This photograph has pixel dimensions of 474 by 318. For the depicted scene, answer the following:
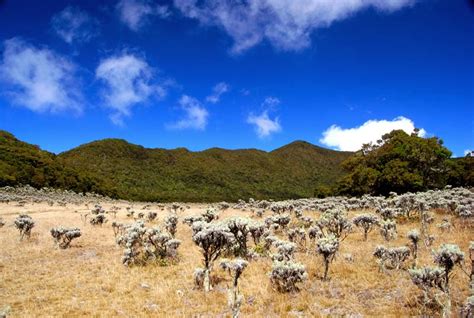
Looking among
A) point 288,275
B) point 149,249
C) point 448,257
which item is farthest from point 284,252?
point 149,249

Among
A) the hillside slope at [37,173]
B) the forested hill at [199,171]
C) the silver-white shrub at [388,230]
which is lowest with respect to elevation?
the silver-white shrub at [388,230]

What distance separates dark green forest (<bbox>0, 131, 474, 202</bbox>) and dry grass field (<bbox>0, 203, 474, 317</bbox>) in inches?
1415

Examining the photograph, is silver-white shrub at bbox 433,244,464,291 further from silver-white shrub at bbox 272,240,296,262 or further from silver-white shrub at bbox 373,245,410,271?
silver-white shrub at bbox 272,240,296,262

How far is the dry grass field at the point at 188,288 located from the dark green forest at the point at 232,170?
118 feet

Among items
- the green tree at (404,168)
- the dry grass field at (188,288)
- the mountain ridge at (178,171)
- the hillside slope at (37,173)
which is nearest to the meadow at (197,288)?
the dry grass field at (188,288)

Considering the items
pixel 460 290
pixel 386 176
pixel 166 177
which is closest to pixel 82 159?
pixel 166 177

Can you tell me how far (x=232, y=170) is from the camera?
13688cm

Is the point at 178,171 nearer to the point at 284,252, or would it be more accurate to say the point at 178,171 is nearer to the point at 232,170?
the point at 232,170

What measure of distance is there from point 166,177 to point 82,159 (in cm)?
2713

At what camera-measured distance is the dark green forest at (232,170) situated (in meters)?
52.3

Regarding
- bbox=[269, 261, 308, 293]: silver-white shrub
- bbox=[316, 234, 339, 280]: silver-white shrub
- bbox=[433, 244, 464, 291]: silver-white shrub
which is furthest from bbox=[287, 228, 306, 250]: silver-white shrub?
bbox=[433, 244, 464, 291]: silver-white shrub

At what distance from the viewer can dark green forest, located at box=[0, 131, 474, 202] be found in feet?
172

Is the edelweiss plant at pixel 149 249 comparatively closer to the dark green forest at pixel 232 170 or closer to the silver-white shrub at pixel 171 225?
the silver-white shrub at pixel 171 225

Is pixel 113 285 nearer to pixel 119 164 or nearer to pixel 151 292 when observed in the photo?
pixel 151 292
